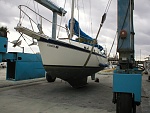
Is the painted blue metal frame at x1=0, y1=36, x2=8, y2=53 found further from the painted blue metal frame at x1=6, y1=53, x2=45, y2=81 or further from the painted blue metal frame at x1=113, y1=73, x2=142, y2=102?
the painted blue metal frame at x1=113, y1=73, x2=142, y2=102

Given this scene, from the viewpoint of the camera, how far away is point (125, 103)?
3.54m

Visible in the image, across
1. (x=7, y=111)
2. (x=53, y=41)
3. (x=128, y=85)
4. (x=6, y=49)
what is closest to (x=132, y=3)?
(x=128, y=85)

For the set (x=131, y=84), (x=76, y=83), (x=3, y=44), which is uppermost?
(x=3, y=44)

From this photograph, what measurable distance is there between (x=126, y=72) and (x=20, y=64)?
20.3ft

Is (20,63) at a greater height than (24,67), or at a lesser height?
greater

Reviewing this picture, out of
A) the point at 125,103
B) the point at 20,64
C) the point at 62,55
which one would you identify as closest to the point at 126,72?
the point at 125,103

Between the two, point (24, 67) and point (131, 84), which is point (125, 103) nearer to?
point (131, 84)

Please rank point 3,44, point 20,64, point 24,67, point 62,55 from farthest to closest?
point 24,67 < point 20,64 < point 3,44 < point 62,55

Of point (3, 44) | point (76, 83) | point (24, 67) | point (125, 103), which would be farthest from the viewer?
point (24, 67)

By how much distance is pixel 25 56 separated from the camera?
9016 mm

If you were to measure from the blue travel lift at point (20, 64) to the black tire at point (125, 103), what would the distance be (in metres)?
5.80

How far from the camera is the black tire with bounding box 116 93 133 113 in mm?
3527

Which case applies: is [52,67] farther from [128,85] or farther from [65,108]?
[128,85]

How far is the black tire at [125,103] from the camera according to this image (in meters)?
3.53
